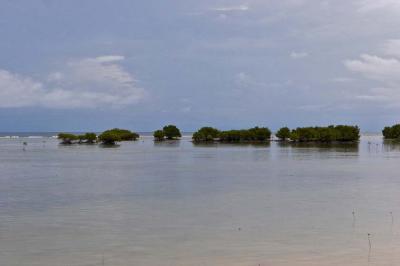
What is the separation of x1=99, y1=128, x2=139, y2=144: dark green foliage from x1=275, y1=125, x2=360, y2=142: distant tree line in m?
33.0

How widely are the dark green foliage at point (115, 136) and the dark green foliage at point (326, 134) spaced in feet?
108

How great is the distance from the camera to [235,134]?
4535 inches

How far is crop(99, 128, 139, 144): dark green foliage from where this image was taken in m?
101

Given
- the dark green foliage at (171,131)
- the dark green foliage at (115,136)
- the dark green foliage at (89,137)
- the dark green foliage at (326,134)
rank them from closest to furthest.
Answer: the dark green foliage at (115,136) → the dark green foliage at (326,134) → the dark green foliage at (89,137) → the dark green foliage at (171,131)

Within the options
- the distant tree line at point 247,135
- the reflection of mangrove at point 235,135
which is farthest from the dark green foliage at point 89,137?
the reflection of mangrove at point 235,135

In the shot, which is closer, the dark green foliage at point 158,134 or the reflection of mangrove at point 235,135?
the reflection of mangrove at point 235,135

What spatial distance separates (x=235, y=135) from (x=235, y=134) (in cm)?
20

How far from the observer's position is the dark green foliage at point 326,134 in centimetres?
10300

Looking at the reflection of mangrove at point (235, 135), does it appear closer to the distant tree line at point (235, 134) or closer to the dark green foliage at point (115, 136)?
the distant tree line at point (235, 134)

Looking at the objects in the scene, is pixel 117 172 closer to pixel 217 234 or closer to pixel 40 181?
pixel 40 181

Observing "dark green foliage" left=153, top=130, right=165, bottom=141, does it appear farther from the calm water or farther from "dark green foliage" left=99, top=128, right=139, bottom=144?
the calm water

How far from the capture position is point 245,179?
31.2 meters

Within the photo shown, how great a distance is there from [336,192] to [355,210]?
17.9ft

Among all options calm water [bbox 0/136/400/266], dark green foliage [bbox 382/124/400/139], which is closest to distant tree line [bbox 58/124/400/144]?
dark green foliage [bbox 382/124/400/139]
